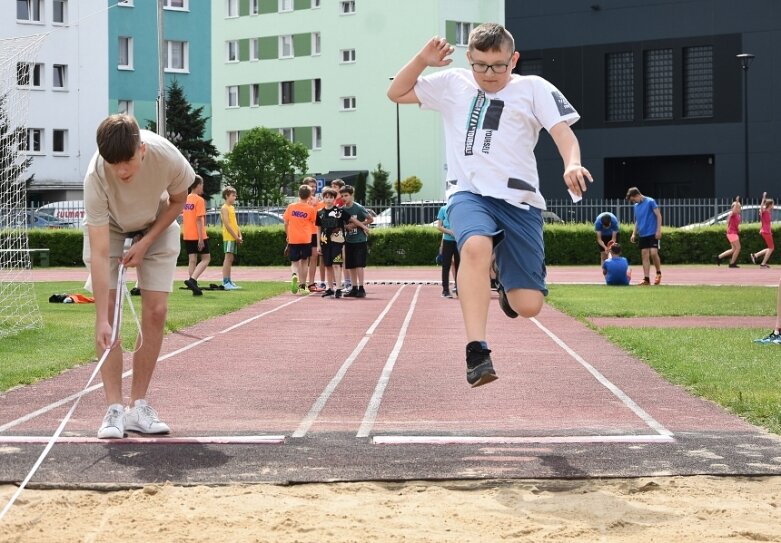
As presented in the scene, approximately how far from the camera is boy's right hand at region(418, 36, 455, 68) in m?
6.42

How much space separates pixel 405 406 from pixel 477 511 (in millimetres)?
2942

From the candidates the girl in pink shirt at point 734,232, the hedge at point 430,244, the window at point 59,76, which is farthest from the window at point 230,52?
the girl in pink shirt at point 734,232

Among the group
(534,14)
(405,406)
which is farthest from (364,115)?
(405,406)

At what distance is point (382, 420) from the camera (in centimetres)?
716

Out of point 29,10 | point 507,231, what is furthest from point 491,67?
point 29,10

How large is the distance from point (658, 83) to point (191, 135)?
22389mm

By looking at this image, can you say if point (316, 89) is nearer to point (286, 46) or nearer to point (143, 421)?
point (286, 46)

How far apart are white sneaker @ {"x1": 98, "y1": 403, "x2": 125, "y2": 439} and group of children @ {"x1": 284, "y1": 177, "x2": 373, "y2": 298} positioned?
12054 millimetres

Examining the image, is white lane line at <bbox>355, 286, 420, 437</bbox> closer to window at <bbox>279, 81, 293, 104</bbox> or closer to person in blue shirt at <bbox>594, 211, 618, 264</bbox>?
person in blue shirt at <bbox>594, 211, 618, 264</bbox>

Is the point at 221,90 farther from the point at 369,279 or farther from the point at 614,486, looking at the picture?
the point at 614,486

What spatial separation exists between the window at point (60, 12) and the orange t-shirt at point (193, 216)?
1731 inches

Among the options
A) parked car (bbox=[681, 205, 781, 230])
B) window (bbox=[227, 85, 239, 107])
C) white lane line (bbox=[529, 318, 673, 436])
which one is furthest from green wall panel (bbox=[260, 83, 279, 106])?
white lane line (bbox=[529, 318, 673, 436])

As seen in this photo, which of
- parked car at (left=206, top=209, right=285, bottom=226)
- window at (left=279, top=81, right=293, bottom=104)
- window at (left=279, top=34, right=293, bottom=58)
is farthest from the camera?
window at (left=279, top=81, right=293, bottom=104)

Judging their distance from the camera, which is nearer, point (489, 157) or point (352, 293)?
point (489, 157)
